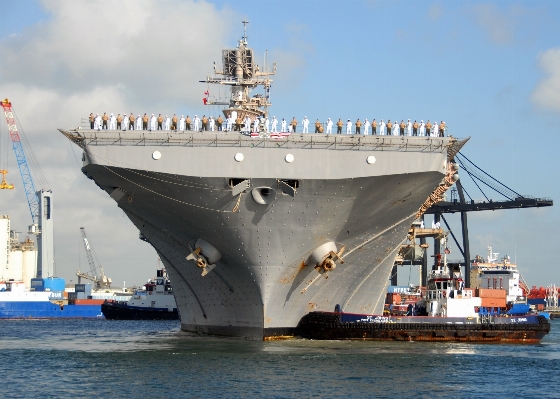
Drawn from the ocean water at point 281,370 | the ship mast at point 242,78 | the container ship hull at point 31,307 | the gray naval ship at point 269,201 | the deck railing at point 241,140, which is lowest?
the container ship hull at point 31,307

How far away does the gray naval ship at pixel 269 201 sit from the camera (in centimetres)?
2902

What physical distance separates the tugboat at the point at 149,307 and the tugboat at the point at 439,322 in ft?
132

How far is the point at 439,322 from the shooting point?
34.3 meters

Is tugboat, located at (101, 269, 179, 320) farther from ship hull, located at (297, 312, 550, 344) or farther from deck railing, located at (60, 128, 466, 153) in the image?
deck railing, located at (60, 128, 466, 153)

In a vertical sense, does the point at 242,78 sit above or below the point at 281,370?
above

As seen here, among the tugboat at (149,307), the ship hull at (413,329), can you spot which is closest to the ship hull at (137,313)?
the tugboat at (149,307)

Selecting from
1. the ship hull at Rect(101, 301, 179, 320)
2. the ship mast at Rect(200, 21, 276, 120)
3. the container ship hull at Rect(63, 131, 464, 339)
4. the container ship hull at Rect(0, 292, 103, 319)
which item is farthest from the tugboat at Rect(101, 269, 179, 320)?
the container ship hull at Rect(63, 131, 464, 339)

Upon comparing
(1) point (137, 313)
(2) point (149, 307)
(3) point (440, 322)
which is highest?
(3) point (440, 322)

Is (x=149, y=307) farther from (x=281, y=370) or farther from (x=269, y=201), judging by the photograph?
(x=281, y=370)

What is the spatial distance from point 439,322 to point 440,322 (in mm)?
53

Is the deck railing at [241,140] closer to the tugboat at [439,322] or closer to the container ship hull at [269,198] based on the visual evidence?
the container ship hull at [269,198]

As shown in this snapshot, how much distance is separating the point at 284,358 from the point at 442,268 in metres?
11.1

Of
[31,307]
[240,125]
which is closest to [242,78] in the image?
[240,125]

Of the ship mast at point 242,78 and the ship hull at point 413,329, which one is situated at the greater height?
the ship mast at point 242,78
